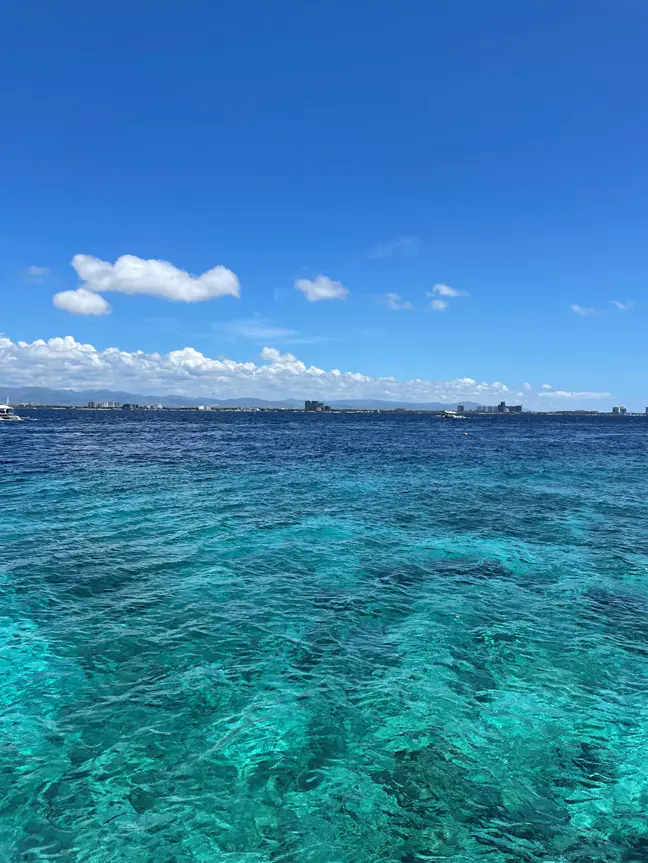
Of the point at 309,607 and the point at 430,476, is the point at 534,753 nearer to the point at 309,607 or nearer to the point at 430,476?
the point at 309,607

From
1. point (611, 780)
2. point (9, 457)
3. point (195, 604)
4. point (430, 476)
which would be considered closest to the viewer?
point (611, 780)

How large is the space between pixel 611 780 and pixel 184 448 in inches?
3166

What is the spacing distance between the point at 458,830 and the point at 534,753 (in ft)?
10.2

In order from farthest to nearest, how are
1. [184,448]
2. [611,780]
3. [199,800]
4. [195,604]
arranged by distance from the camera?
[184,448], [195,604], [611,780], [199,800]

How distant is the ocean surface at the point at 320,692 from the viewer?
9180 mm

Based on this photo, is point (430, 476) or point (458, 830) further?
point (430, 476)

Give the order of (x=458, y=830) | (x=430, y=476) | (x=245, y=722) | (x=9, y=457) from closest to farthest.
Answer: (x=458, y=830), (x=245, y=722), (x=430, y=476), (x=9, y=457)

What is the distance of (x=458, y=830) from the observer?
Result: 30.1 feet

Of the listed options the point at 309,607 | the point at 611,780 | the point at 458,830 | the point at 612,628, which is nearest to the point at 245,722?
the point at 458,830

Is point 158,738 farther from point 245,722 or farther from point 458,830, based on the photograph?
point 458,830

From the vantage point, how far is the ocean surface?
918 cm

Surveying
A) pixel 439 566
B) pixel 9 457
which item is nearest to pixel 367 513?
pixel 439 566

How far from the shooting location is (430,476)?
54.9 m

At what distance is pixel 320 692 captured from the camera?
43.9 ft
